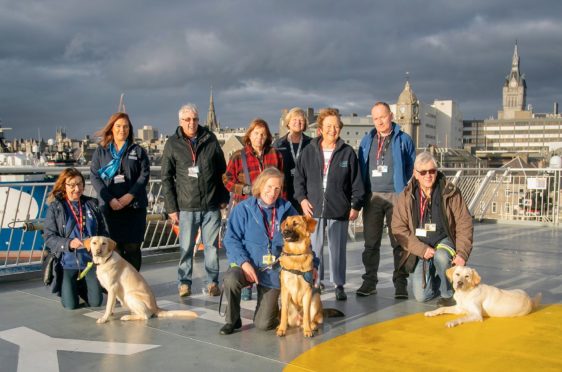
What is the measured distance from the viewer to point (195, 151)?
202 inches

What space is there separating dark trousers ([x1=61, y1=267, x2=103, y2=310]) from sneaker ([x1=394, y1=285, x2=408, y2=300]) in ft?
9.23

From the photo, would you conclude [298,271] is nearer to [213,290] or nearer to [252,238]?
[252,238]

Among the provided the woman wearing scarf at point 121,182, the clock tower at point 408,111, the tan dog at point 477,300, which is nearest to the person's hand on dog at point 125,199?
the woman wearing scarf at point 121,182

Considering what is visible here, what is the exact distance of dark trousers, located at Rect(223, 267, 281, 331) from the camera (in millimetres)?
3996

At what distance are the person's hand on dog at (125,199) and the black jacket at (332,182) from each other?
63.8 inches

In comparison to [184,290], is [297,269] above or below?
above

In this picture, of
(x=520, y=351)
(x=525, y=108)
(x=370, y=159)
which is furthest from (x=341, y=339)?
(x=525, y=108)

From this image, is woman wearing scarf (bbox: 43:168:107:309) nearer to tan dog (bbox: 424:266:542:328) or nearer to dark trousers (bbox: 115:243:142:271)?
dark trousers (bbox: 115:243:142:271)

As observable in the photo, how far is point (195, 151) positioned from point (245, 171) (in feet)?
1.75

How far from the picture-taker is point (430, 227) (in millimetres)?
4949

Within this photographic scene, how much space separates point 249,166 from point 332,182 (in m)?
0.82

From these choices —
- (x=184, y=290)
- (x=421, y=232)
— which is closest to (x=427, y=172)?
Result: (x=421, y=232)

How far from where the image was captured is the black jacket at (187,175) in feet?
16.8

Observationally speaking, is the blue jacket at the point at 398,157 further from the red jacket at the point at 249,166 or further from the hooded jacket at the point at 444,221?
the red jacket at the point at 249,166
